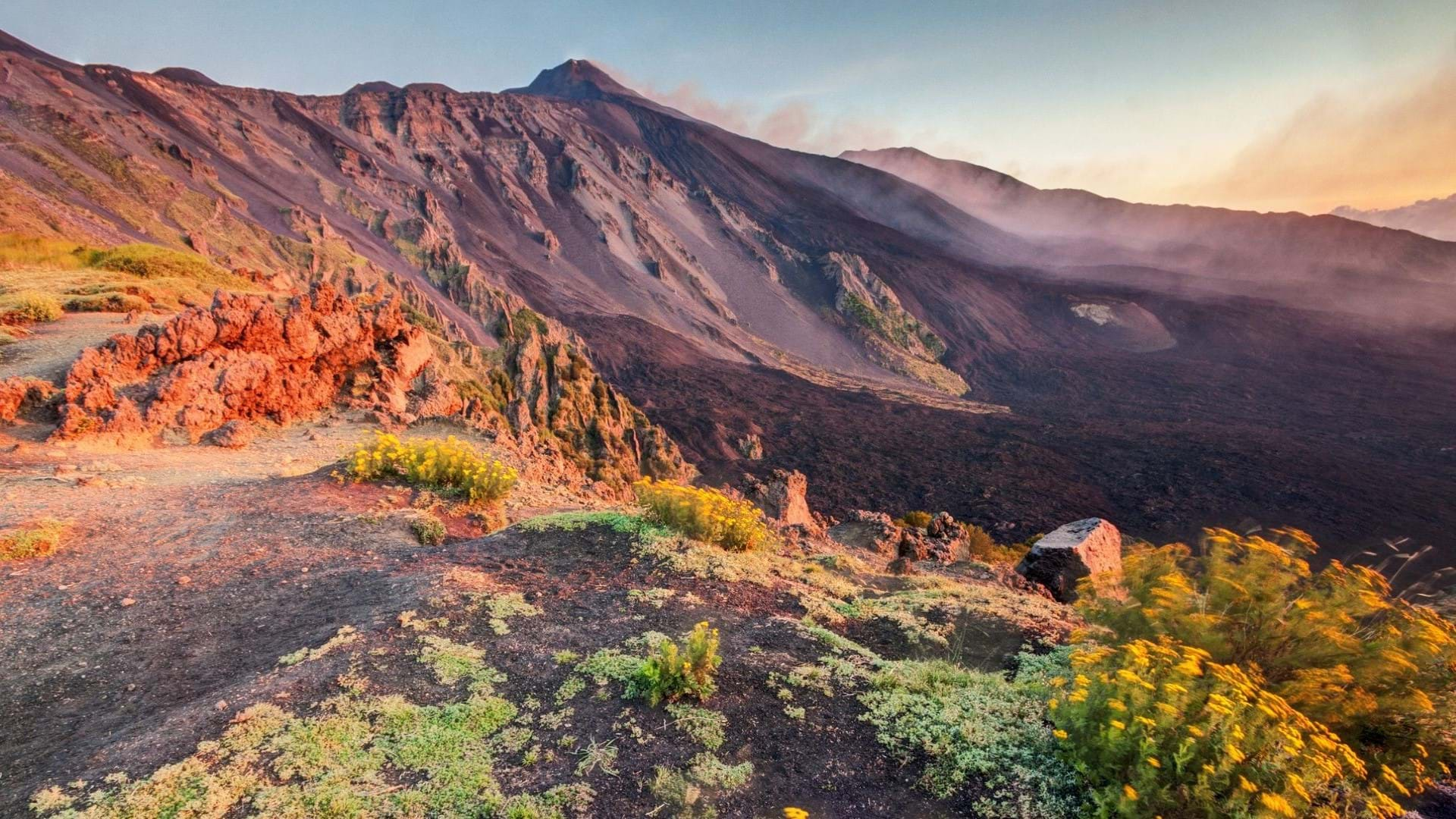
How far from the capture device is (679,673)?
414 centimetres

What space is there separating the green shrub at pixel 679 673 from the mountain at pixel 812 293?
2412cm

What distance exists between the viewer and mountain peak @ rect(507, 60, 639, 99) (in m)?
155

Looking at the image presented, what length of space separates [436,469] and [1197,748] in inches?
342

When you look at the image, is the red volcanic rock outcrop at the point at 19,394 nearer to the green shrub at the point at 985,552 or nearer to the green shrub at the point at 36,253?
the green shrub at the point at 36,253

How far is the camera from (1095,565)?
1181 cm

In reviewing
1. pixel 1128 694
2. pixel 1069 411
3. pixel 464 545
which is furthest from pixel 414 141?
pixel 1128 694

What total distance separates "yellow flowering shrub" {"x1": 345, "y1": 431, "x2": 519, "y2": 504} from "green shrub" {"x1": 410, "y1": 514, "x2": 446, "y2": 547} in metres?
1.17

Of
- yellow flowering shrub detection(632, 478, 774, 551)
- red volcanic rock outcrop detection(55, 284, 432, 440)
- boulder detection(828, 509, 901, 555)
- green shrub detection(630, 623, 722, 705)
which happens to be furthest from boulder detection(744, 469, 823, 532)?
green shrub detection(630, 623, 722, 705)

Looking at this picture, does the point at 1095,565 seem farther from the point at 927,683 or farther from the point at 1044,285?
the point at 1044,285

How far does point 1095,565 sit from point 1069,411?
6480 cm

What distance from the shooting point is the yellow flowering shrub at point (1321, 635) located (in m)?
3.65

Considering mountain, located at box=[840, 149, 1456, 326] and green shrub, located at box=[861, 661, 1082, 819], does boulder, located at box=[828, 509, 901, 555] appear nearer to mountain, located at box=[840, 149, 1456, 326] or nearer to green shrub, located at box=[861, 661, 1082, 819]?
green shrub, located at box=[861, 661, 1082, 819]

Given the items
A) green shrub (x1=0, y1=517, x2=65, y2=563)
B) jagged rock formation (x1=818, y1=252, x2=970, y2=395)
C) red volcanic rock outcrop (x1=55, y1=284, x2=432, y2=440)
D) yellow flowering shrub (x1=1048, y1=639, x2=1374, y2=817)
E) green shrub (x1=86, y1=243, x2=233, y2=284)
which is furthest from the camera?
jagged rock formation (x1=818, y1=252, x2=970, y2=395)

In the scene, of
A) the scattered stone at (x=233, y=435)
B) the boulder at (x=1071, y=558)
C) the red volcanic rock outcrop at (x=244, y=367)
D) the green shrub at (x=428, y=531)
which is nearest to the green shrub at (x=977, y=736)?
the green shrub at (x=428, y=531)
